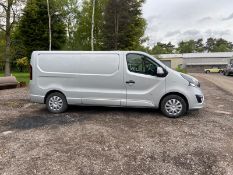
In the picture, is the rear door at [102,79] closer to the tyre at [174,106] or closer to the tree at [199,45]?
the tyre at [174,106]

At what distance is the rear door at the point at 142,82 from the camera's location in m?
7.57

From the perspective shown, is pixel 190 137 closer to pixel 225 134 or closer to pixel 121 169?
pixel 225 134

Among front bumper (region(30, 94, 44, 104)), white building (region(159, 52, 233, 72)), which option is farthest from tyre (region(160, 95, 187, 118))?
white building (region(159, 52, 233, 72))

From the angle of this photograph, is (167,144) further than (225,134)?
No

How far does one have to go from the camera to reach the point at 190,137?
5801mm

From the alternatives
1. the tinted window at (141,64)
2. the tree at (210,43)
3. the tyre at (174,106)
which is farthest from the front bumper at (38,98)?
the tree at (210,43)

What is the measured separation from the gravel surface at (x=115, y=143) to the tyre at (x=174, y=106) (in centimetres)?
22

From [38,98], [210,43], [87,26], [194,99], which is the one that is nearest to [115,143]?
[194,99]

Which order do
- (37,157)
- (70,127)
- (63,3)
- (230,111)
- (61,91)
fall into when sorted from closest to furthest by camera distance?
1. (37,157)
2. (70,127)
3. (61,91)
4. (230,111)
5. (63,3)

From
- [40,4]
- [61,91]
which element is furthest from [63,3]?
[61,91]

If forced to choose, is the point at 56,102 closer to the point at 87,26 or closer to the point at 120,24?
the point at 120,24

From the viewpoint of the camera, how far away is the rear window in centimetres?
774

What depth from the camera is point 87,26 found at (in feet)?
126

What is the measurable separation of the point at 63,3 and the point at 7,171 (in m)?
39.7
